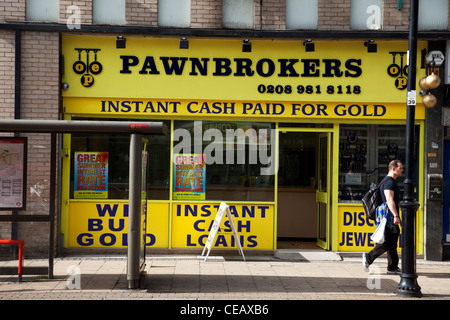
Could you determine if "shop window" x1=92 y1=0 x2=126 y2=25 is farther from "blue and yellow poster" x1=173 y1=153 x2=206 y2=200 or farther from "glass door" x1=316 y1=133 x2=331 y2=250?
"glass door" x1=316 y1=133 x2=331 y2=250

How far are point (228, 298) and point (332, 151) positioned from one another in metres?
4.69

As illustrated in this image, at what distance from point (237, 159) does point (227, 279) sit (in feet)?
9.80

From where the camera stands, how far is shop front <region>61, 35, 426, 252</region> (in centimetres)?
1116

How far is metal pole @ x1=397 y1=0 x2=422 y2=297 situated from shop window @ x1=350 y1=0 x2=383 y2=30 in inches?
116

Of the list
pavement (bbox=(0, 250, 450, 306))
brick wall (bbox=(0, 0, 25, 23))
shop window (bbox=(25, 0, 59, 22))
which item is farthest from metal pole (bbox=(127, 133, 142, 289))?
brick wall (bbox=(0, 0, 25, 23))

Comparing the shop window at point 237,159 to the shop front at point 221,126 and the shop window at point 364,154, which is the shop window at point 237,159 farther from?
the shop window at point 364,154

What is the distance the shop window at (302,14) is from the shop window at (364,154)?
2.16 m

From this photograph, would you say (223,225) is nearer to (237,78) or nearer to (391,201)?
(237,78)

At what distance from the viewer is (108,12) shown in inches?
437

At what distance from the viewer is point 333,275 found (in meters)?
9.73
